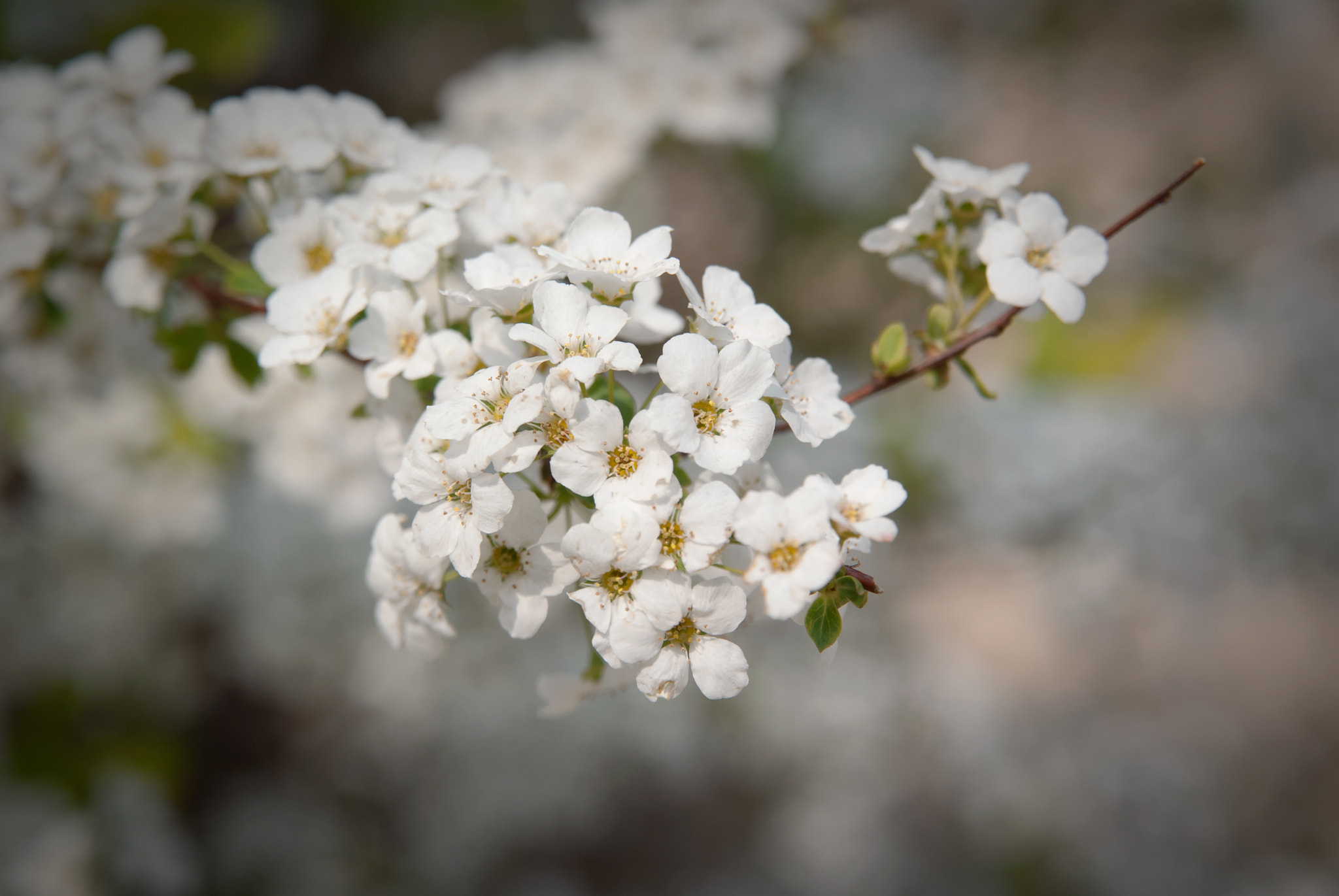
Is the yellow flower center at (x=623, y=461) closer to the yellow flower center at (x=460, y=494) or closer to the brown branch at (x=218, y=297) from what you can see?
the yellow flower center at (x=460, y=494)

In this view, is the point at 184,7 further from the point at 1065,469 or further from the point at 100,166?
the point at 1065,469

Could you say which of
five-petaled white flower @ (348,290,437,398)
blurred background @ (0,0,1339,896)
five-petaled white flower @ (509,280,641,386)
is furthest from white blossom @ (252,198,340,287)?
blurred background @ (0,0,1339,896)

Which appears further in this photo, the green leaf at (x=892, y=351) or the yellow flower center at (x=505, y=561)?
the green leaf at (x=892, y=351)

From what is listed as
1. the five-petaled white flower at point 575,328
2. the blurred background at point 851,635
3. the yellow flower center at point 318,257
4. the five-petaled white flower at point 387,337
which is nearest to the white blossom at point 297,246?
the yellow flower center at point 318,257

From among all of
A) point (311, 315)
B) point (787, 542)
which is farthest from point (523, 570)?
point (311, 315)

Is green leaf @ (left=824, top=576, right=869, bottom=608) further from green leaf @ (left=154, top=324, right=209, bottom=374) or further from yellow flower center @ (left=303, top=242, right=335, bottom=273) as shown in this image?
green leaf @ (left=154, top=324, right=209, bottom=374)

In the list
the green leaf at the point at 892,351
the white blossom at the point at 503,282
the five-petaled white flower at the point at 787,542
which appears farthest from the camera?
the green leaf at the point at 892,351
